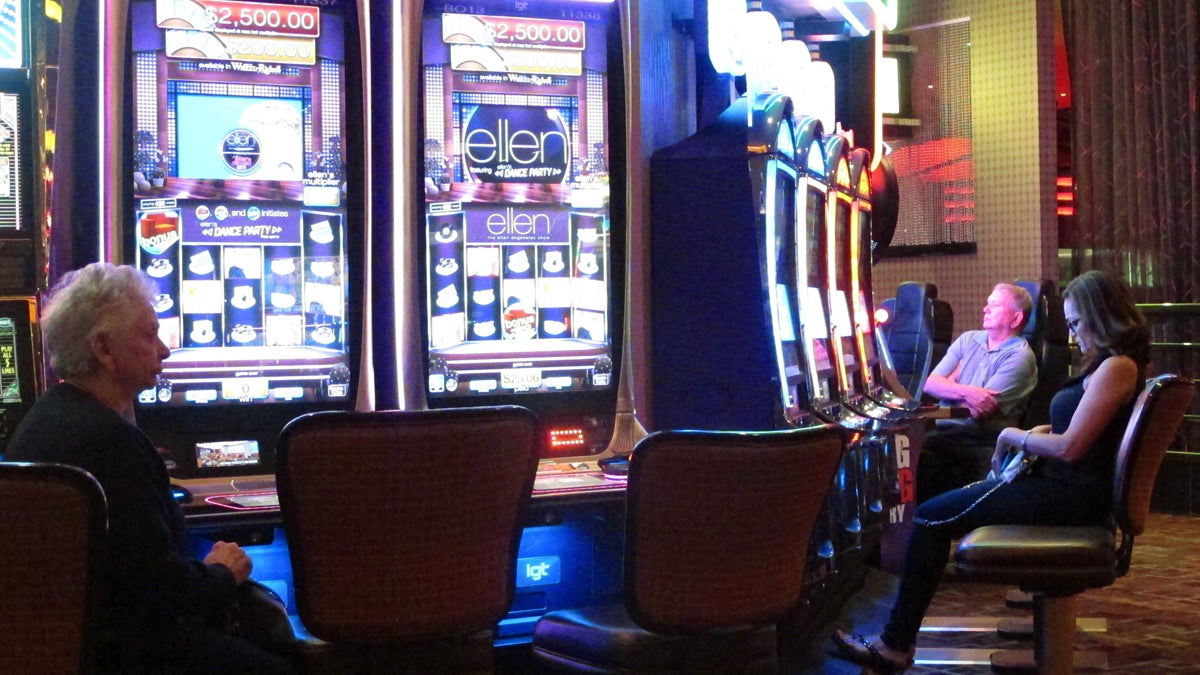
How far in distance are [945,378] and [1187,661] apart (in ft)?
6.51

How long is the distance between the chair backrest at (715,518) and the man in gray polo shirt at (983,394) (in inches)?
131

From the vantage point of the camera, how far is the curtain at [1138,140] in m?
7.23

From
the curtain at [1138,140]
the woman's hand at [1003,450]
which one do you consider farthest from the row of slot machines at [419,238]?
the curtain at [1138,140]

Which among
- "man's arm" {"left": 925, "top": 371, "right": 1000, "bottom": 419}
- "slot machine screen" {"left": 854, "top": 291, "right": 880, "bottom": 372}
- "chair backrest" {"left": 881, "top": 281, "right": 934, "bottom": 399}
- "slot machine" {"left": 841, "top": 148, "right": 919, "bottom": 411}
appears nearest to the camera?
"slot machine" {"left": 841, "top": 148, "right": 919, "bottom": 411}

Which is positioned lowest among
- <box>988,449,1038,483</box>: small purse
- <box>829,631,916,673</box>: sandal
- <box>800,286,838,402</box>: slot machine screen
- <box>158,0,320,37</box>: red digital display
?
<box>829,631,916,673</box>: sandal

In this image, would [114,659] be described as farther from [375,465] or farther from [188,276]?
[188,276]

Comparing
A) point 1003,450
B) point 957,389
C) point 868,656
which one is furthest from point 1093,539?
point 957,389

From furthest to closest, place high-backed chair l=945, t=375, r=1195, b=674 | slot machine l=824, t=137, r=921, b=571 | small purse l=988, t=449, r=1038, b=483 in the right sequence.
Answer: slot machine l=824, t=137, r=921, b=571
small purse l=988, t=449, r=1038, b=483
high-backed chair l=945, t=375, r=1195, b=674

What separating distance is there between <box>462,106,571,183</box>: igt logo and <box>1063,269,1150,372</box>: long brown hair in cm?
160

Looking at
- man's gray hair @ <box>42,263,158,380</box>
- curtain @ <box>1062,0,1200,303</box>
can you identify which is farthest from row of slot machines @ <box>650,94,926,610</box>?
curtain @ <box>1062,0,1200,303</box>

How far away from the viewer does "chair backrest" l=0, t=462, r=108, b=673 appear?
1.84 meters

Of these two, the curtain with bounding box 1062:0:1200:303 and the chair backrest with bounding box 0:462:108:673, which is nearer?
the chair backrest with bounding box 0:462:108:673

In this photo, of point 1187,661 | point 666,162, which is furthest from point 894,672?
point 666,162

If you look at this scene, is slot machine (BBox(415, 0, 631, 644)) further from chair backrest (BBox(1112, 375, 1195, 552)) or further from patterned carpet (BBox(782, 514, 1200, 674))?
chair backrest (BBox(1112, 375, 1195, 552))
